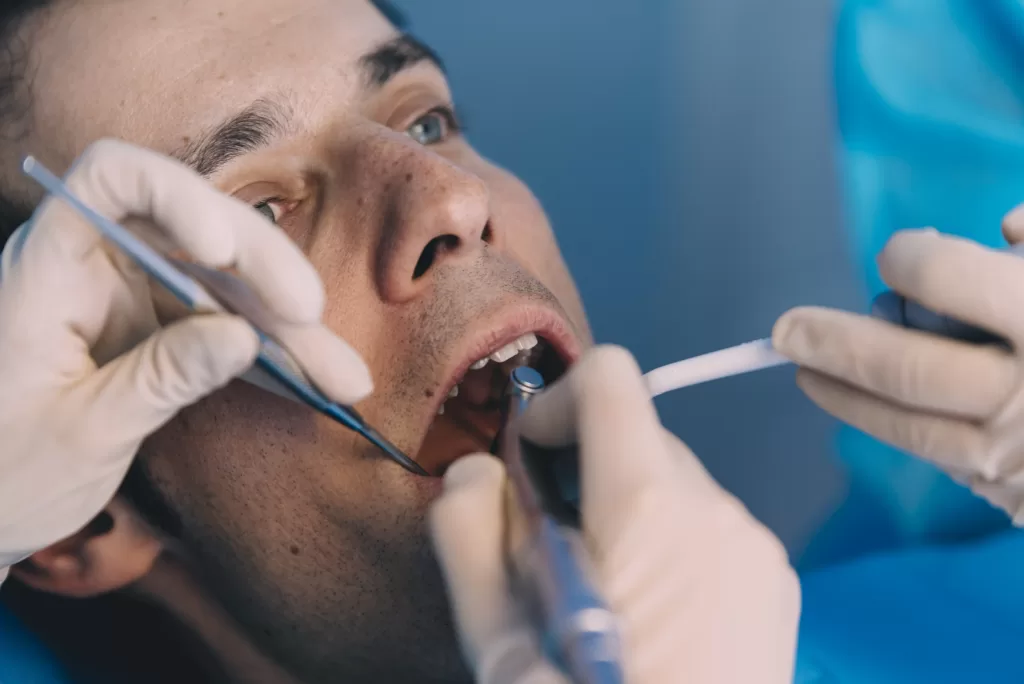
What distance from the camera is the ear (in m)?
1.01

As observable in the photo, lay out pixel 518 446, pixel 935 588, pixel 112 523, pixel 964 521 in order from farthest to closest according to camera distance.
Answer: pixel 964 521
pixel 935 588
pixel 112 523
pixel 518 446

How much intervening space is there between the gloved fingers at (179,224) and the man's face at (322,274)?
19 centimetres

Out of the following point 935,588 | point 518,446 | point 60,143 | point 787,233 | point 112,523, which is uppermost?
point 60,143

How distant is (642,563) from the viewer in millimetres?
626

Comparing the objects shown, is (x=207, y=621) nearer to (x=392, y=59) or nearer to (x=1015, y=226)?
(x=392, y=59)

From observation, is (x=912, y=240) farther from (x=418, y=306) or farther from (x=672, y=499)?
(x=418, y=306)

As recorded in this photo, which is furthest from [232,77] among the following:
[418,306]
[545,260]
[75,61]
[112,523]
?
[112,523]

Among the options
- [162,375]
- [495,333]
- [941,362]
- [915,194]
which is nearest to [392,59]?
[495,333]

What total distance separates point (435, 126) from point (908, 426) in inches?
31.1

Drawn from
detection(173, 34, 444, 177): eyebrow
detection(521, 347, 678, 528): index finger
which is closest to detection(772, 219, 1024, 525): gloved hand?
detection(521, 347, 678, 528): index finger

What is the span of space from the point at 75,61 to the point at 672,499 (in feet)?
2.77

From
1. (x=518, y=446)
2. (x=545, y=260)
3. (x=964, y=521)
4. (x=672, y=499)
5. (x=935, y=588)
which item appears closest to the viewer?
(x=672, y=499)

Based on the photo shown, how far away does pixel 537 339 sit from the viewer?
1049 mm

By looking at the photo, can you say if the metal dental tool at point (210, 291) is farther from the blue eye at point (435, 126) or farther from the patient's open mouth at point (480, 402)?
the blue eye at point (435, 126)
